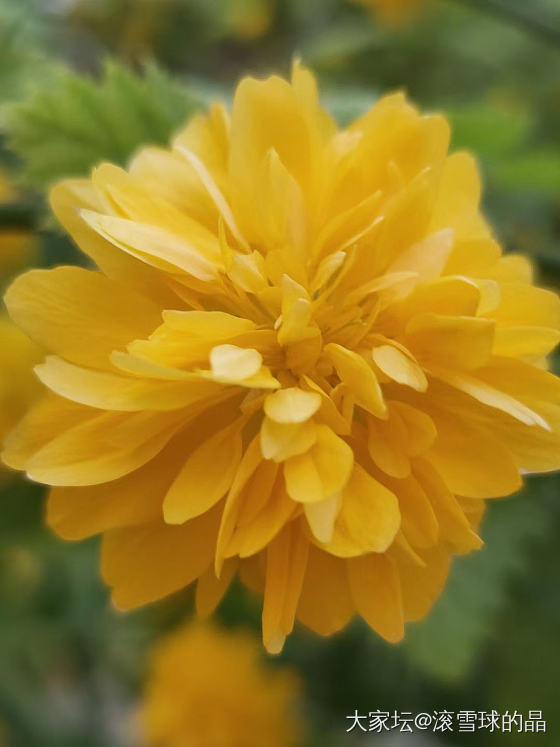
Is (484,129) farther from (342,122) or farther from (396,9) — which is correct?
(396,9)

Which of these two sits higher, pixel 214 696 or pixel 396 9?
pixel 396 9

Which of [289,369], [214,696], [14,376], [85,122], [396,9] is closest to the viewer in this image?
[289,369]

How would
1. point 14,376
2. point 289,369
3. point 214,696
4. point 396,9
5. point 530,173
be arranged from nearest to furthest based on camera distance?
point 289,369 < point 530,173 < point 14,376 < point 214,696 < point 396,9

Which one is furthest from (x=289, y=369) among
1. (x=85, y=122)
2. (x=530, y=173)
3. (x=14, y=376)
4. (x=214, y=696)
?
(x=214, y=696)

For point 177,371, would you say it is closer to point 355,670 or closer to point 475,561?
point 475,561

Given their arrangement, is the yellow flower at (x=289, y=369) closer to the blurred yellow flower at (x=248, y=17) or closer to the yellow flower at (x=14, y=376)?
the yellow flower at (x=14, y=376)

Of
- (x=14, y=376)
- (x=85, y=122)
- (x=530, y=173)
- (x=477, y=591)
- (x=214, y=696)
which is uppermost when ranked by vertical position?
(x=85, y=122)

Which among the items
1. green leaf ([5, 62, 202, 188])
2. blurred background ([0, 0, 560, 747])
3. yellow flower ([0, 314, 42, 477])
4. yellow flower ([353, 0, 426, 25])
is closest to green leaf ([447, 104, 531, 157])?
blurred background ([0, 0, 560, 747])

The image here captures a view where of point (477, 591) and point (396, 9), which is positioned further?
point (396, 9)
